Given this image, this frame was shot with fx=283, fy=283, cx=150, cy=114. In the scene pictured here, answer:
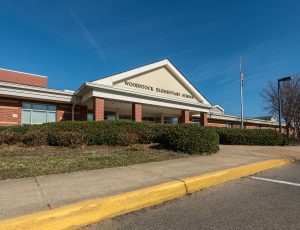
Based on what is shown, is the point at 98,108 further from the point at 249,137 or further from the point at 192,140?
the point at 249,137

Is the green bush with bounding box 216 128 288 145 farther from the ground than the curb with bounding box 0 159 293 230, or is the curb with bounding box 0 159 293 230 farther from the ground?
the green bush with bounding box 216 128 288 145

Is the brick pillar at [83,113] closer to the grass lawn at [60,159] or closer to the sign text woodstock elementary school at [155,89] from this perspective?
the sign text woodstock elementary school at [155,89]

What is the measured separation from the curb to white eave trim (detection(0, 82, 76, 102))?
14.1 meters

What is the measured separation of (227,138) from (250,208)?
14310mm

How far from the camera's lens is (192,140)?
10.9 m

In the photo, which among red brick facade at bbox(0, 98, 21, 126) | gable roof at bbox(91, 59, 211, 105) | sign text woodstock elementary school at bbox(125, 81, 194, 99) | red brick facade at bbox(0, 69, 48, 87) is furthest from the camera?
red brick facade at bbox(0, 69, 48, 87)

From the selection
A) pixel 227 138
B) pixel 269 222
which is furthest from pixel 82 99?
pixel 269 222

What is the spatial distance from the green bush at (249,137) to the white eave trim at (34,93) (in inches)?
420

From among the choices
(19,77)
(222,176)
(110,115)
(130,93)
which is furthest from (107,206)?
(19,77)

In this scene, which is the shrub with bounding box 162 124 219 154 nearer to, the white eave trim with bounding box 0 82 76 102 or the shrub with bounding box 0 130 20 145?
the shrub with bounding box 0 130 20 145

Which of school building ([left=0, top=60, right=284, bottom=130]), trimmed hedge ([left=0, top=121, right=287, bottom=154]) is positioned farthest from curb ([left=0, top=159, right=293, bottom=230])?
school building ([left=0, top=60, right=284, bottom=130])

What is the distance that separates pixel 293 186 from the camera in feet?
21.1

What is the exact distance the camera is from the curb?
366cm

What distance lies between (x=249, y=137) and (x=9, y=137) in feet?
45.2
